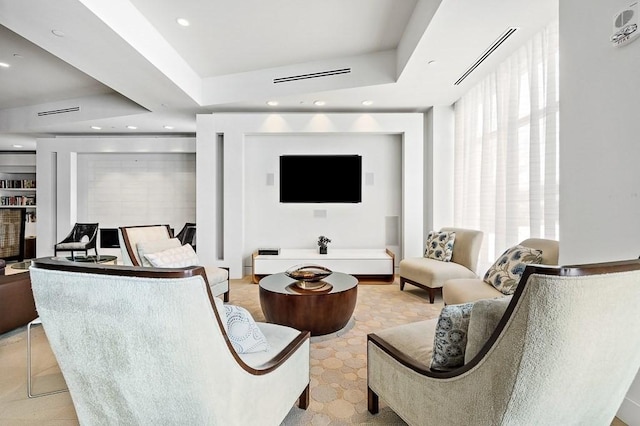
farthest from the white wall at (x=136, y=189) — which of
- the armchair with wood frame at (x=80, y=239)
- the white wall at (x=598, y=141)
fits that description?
the white wall at (x=598, y=141)

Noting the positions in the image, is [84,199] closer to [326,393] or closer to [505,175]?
[326,393]

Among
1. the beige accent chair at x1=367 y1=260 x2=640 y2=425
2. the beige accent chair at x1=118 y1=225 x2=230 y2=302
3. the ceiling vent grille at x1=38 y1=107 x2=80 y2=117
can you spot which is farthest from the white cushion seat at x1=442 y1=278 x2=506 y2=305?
the ceiling vent grille at x1=38 y1=107 x2=80 y2=117

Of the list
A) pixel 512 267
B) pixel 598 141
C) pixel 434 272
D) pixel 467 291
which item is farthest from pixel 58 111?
pixel 598 141

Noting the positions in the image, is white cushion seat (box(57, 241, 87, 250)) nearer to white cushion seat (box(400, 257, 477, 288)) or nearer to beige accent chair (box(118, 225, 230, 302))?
beige accent chair (box(118, 225, 230, 302))

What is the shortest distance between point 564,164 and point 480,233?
1.76 meters

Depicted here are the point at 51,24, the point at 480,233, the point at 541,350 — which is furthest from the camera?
the point at 480,233

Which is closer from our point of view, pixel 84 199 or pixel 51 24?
pixel 51 24

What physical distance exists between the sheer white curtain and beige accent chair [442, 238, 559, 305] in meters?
0.22

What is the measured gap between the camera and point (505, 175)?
11.1 feet

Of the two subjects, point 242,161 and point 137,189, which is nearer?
point 242,161

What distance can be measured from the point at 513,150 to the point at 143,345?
3.49 m

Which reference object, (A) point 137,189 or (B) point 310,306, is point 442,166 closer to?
(B) point 310,306

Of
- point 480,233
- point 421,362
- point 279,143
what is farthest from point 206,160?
point 421,362

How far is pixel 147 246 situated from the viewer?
3049 mm
